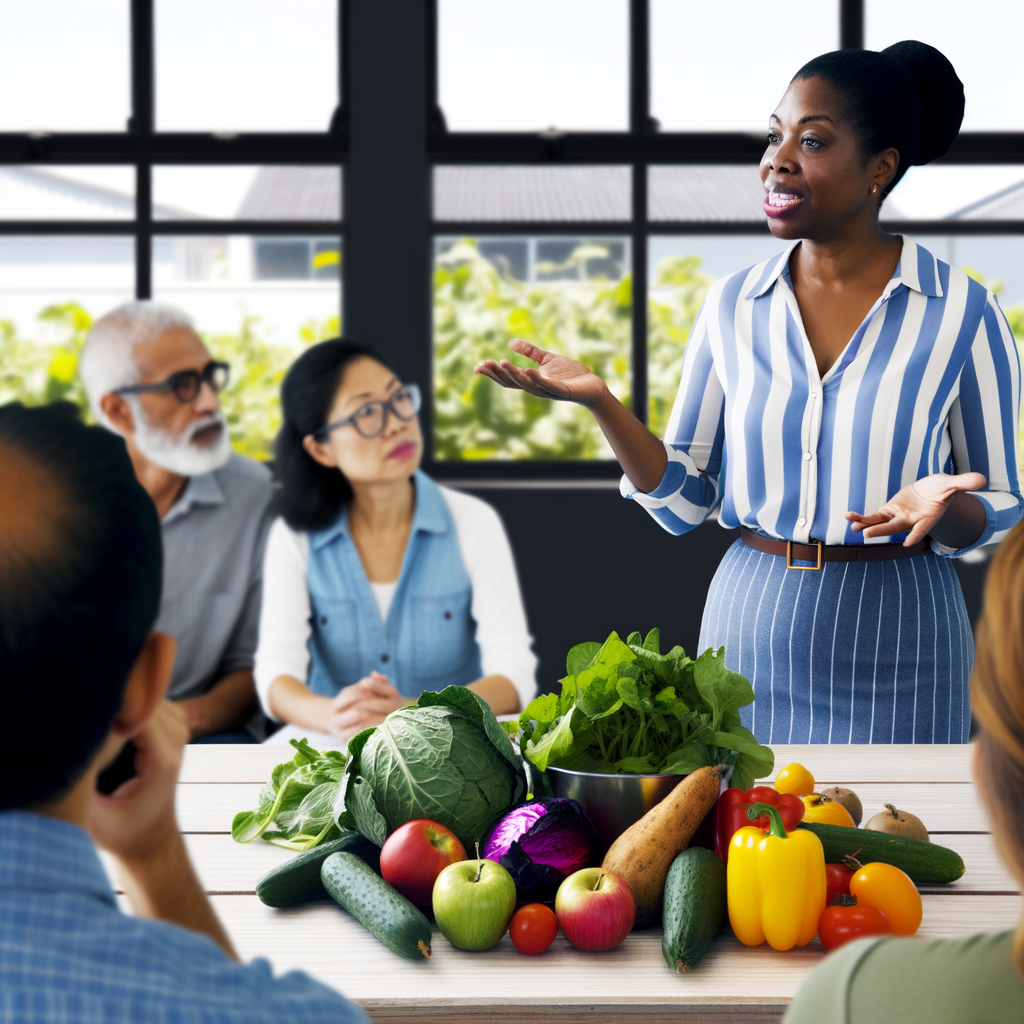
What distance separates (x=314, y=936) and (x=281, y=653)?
120 centimetres

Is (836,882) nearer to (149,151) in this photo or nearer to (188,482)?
(188,482)

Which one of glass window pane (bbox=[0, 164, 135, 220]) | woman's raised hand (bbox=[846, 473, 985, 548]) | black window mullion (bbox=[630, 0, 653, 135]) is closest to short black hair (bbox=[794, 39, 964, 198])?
woman's raised hand (bbox=[846, 473, 985, 548])

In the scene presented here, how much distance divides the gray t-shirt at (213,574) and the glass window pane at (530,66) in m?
2.13

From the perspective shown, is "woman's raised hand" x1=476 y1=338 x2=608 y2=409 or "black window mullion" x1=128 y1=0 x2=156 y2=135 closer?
"woman's raised hand" x1=476 y1=338 x2=608 y2=409

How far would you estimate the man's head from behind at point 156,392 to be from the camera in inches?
95.8

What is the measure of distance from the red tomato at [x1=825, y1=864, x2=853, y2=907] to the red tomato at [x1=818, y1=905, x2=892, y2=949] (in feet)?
0.11

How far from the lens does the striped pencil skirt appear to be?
5.12ft

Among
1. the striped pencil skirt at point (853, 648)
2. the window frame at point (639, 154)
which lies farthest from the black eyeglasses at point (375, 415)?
the window frame at point (639, 154)

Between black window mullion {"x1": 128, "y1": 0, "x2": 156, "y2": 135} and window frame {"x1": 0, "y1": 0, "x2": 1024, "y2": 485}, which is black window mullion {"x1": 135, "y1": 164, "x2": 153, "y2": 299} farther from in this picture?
black window mullion {"x1": 128, "y1": 0, "x2": 156, "y2": 135}

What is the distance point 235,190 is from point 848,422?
3104mm

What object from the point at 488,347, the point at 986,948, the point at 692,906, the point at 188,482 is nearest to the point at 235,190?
the point at 488,347

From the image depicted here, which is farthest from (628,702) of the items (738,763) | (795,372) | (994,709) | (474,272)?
(474,272)

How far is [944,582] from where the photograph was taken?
159 cm

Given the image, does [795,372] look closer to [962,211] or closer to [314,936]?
[314,936]
